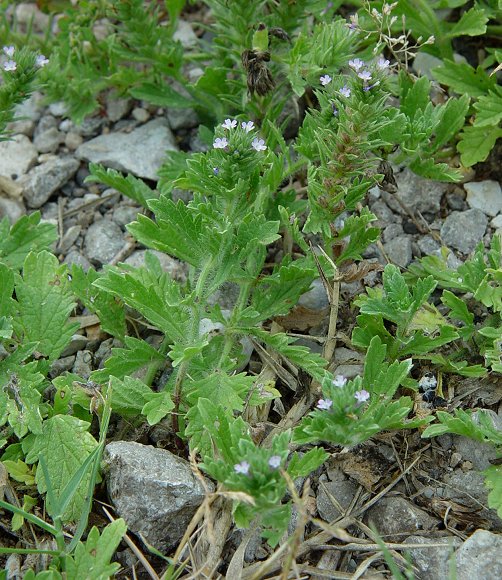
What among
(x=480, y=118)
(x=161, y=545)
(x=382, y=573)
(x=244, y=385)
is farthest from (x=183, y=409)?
(x=480, y=118)

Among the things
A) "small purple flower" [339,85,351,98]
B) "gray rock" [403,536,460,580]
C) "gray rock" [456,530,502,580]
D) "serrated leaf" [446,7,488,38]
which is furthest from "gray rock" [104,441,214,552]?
"serrated leaf" [446,7,488,38]

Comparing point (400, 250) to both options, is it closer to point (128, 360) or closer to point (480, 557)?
point (128, 360)

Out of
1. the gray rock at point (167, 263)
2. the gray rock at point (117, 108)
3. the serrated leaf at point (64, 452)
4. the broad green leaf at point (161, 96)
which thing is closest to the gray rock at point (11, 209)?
the gray rock at point (167, 263)

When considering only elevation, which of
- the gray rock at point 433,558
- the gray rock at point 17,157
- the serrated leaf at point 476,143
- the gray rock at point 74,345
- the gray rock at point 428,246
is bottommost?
the gray rock at point 433,558

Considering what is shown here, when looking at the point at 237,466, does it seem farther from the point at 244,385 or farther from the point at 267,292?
the point at 267,292

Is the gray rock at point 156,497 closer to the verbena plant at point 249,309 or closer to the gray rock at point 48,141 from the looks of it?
the verbena plant at point 249,309
